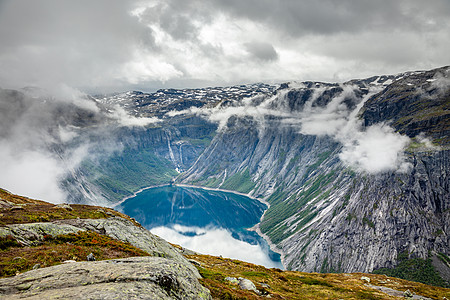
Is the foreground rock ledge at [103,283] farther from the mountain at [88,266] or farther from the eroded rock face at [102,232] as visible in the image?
the eroded rock face at [102,232]

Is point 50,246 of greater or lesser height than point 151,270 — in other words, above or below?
above

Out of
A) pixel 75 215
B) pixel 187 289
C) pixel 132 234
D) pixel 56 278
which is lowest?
pixel 187 289

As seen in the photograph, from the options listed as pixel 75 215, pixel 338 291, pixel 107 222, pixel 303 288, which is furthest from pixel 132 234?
pixel 338 291

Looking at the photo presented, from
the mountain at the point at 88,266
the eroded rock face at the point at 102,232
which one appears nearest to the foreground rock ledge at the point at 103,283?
the mountain at the point at 88,266

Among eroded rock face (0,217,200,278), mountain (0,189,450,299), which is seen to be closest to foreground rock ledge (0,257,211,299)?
mountain (0,189,450,299)

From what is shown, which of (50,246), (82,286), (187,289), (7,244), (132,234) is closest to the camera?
(82,286)

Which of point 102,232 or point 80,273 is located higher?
point 102,232

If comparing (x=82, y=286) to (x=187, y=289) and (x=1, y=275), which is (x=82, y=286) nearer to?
(x=187, y=289)

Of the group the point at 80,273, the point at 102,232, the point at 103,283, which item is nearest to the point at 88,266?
the point at 80,273

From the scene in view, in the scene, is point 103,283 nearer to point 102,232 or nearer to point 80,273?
point 80,273
